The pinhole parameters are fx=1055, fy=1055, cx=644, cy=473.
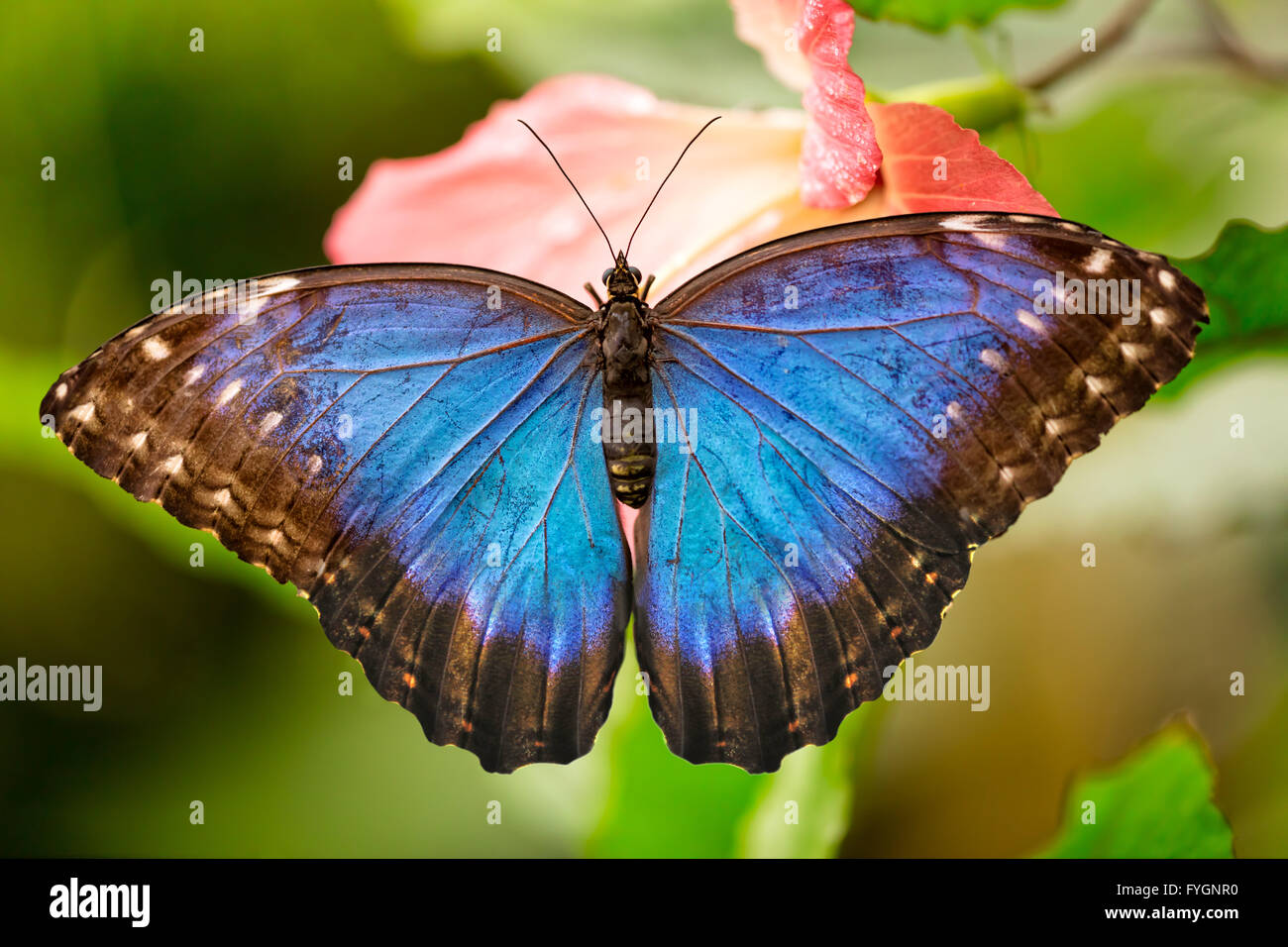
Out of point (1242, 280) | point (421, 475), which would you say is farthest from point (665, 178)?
point (1242, 280)

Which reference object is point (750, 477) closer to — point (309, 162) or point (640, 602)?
point (640, 602)

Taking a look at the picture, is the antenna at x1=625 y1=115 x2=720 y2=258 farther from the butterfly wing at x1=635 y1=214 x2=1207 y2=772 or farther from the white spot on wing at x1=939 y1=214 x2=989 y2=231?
the white spot on wing at x1=939 y1=214 x2=989 y2=231

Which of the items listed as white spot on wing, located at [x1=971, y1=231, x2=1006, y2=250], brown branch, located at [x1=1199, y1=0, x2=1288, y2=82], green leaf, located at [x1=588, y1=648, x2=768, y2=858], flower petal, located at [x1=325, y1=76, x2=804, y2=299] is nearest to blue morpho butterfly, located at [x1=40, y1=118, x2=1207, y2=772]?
white spot on wing, located at [x1=971, y1=231, x2=1006, y2=250]

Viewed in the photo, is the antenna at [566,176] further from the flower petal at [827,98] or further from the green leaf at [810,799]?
the green leaf at [810,799]

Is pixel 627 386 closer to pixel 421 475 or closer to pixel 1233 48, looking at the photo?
pixel 421 475

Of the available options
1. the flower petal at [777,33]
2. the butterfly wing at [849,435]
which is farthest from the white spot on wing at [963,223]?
the flower petal at [777,33]
